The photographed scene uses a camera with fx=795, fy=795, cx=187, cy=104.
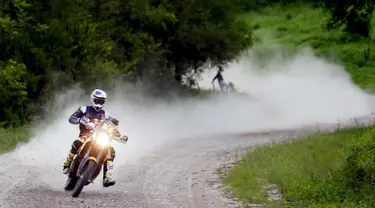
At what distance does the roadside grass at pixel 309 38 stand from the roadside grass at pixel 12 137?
2205cm

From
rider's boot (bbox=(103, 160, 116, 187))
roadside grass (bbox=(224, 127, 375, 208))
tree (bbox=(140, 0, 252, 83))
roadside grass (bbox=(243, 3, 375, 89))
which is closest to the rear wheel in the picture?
rider's boot (bbox=(103, 160, 116, 187))

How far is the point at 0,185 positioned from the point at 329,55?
40.9 meters

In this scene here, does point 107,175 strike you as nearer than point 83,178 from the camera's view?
No

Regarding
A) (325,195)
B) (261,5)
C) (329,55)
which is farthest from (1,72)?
(261,5)

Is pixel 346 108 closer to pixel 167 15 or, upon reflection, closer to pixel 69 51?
pixel 167 15

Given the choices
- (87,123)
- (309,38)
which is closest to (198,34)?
(309,38)

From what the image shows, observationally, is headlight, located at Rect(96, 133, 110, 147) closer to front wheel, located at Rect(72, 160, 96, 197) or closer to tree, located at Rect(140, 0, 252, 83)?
front wheel, located at Rect(72, 160, 96, 197)

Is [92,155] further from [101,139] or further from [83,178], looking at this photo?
[83,178]

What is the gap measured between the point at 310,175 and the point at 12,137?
12277mm

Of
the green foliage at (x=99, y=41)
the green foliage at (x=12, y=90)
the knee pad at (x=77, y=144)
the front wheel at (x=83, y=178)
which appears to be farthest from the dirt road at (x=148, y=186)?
the green foliage at (x=99, y=41)

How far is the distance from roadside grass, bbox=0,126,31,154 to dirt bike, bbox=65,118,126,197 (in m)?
7.99

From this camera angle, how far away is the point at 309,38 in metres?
58.6

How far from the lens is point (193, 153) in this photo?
23.6 meters

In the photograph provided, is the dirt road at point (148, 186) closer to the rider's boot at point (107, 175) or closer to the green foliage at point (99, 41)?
the rider's boot at point (107, 175)
